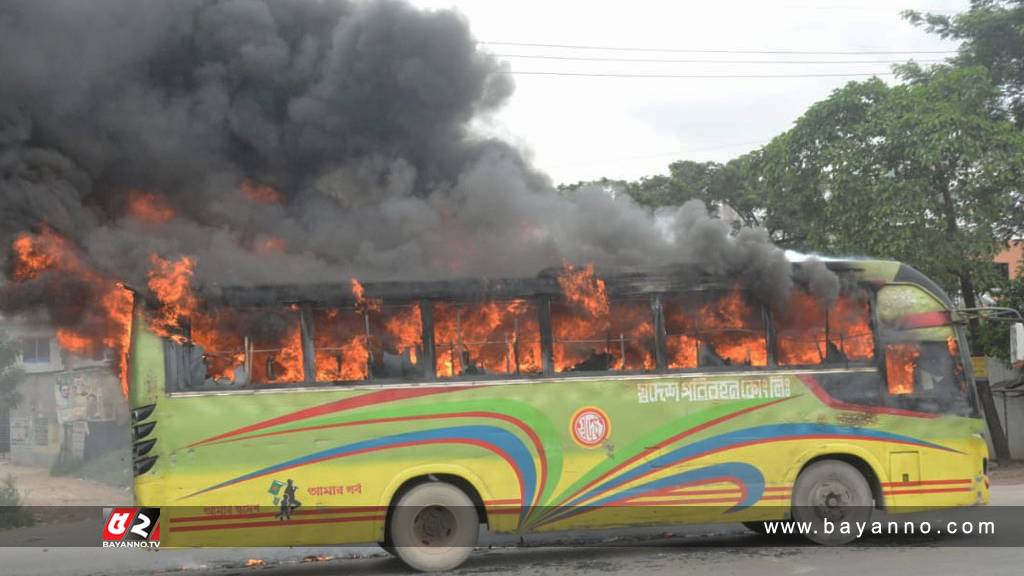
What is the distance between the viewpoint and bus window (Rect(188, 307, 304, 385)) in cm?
977

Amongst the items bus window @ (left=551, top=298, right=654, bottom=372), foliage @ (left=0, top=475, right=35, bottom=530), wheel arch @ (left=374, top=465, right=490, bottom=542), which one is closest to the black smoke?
bus window @ (left=551, top=298, right=654, bottom=372)

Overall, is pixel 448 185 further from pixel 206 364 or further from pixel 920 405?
pixel 920 405

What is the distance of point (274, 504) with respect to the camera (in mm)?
9758

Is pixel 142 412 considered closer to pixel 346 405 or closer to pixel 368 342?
pixel 346 405

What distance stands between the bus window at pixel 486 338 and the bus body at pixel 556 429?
0.03 metres

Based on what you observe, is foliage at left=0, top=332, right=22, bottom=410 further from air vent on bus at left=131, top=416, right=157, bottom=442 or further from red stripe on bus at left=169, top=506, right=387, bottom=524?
red stripe on bus at left=169, top=506, right=387, bottom=524

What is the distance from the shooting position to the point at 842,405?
10734 millimetres

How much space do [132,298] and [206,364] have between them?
1.05 metres

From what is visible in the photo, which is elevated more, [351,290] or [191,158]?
[191,158]

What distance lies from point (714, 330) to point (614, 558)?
276cm

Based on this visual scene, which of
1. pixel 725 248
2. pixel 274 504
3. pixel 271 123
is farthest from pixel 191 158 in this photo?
pixel 725 248

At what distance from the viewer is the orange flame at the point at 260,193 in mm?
11438

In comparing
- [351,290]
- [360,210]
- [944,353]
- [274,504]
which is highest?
[360,210]

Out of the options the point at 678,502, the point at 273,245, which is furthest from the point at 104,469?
the point at 678,502
